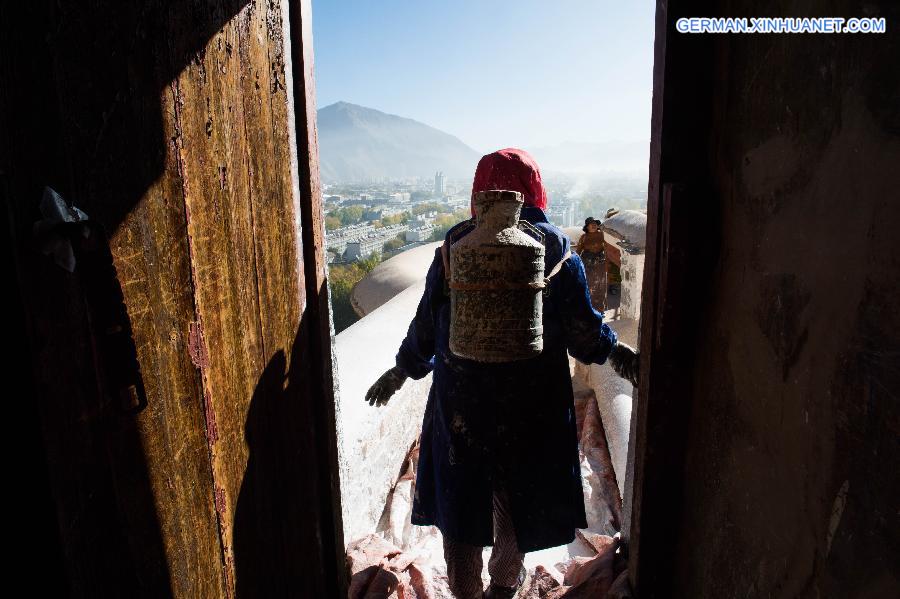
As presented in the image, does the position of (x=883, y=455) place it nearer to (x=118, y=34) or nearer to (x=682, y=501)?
(x=682, y=501)

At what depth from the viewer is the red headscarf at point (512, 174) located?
2270 mm

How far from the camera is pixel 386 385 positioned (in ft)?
8.15

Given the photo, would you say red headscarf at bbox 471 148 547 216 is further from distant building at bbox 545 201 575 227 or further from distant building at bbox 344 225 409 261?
distant building at bbox 344 225 409 261

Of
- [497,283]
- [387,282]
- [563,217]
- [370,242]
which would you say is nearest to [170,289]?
[497,283]

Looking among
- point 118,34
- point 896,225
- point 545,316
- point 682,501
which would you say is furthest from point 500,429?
point 118,34

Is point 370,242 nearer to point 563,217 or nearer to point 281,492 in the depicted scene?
point 563,217

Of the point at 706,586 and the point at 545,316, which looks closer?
the point at 706,586

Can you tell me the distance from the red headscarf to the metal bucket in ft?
1.41

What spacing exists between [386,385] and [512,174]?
108 cm

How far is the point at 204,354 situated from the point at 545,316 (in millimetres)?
1278

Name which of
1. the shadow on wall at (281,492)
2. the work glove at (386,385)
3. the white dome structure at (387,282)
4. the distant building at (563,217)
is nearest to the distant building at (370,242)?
the distant building at (563,217)

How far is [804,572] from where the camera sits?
1.06 metres

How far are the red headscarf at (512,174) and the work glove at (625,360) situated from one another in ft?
2.23

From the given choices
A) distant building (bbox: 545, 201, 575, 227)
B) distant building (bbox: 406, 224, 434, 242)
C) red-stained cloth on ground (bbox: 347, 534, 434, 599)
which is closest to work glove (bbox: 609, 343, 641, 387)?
red-stained cloth on ground (bbox: 347, 534, 434, 599)
